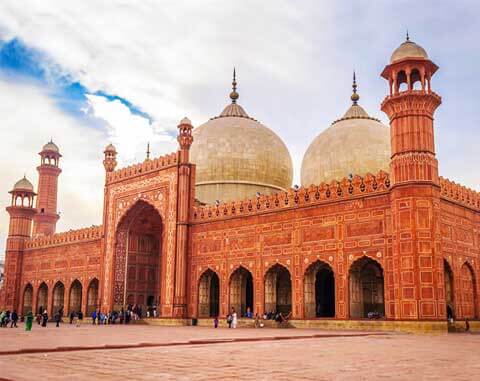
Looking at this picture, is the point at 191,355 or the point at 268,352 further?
the point at 268,352

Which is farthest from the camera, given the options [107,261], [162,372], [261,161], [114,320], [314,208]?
[261,161]

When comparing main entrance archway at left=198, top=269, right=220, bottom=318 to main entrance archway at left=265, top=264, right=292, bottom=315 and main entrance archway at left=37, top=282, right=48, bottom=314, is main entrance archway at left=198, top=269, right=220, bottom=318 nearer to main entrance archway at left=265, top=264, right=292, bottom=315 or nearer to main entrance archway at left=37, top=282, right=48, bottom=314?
main entrance archway at left=265, top=264, right=292, bottom=315

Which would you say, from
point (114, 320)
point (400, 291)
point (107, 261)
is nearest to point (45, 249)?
point (107, 261)

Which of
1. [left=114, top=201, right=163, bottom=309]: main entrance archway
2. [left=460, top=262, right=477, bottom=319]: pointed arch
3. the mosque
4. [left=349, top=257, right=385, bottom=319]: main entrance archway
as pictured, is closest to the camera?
the mosque

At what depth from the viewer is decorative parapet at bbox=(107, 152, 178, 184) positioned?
2234cm

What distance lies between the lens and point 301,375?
514 cm

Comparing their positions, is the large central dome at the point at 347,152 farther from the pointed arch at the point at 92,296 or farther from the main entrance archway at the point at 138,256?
the pointed arch at the point at 92,296

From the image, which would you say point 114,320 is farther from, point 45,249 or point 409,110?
point 409,110

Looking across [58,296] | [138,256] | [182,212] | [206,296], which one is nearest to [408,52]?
[182,212]

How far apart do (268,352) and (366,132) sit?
17661 millimetres

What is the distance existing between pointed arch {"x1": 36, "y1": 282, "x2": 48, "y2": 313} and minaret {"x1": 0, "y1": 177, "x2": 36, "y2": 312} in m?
1.37

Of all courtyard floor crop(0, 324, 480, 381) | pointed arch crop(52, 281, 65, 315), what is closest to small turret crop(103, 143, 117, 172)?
pointed arch crop(52, 281, 65, 315)

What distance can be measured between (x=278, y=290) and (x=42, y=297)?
15303 mm

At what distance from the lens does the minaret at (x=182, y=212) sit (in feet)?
68.0
